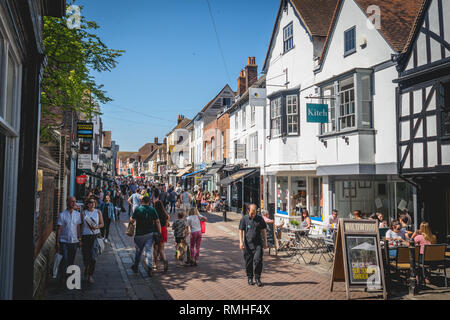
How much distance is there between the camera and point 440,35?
34.0 ft

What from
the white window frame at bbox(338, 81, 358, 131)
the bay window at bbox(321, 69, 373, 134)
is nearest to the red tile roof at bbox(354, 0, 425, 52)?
the bay window at bbox(321, 69, 373, 134)

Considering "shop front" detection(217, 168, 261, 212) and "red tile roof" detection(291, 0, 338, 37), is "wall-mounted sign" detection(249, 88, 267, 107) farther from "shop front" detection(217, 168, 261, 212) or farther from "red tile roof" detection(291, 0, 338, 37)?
"shop front" detection(217, 168, 261, 212)

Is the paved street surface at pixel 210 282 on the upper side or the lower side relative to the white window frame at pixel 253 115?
lower

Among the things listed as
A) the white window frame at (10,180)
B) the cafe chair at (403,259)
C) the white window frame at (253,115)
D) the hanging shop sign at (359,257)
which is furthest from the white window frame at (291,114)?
the white window frame at (10,180)

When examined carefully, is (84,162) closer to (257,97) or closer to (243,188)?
(243,188)

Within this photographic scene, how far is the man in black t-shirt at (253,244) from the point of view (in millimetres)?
7934

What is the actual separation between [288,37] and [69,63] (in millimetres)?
11008

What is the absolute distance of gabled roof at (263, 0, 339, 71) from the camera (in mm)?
16312

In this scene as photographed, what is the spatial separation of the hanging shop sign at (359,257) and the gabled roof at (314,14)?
1097cm

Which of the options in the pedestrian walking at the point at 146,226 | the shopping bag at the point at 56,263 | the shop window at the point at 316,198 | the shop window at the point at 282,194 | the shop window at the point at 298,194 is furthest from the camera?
the shop window at the point at 282,194

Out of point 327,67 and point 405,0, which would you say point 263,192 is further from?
point 405,0

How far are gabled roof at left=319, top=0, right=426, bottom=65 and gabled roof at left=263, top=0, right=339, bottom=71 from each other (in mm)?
1764

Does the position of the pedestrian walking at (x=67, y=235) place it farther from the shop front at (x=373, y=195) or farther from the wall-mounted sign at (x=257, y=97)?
the wall-mounted sign at (x=257, y=97)

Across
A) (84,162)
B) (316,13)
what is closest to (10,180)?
(316,13)
